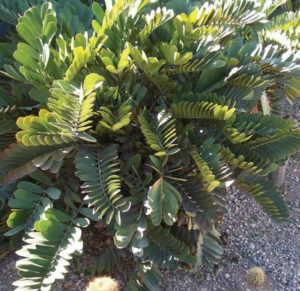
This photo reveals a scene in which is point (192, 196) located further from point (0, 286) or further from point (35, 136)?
point (0, 286)

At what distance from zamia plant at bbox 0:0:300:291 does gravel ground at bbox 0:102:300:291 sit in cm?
16

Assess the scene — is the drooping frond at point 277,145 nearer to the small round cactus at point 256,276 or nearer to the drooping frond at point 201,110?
the drooping frond at point 201,110

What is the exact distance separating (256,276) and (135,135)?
104 cm

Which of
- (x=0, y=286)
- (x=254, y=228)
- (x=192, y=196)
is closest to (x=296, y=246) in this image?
(x=254, y=228)

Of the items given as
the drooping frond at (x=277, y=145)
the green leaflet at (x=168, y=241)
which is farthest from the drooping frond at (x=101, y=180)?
the drooping frond at (x=277, y=145)

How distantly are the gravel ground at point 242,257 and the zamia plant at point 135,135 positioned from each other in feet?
0.53

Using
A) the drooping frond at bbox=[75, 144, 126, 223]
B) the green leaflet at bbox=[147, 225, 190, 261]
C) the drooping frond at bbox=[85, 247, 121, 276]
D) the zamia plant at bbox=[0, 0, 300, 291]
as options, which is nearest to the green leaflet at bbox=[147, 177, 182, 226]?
the zamia plant at bbox=[0, 0, 300, 291]

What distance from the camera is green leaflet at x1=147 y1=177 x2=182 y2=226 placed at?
1.67m

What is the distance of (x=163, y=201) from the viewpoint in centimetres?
174

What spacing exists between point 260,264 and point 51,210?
1348 millimetres

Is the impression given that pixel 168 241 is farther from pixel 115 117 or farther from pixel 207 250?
pixel 115 117

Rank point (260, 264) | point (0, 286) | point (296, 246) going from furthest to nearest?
point (296, 246)
point (260, 264)
point (0, 286)

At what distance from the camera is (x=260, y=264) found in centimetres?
238

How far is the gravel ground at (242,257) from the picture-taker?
2104 millimetres
